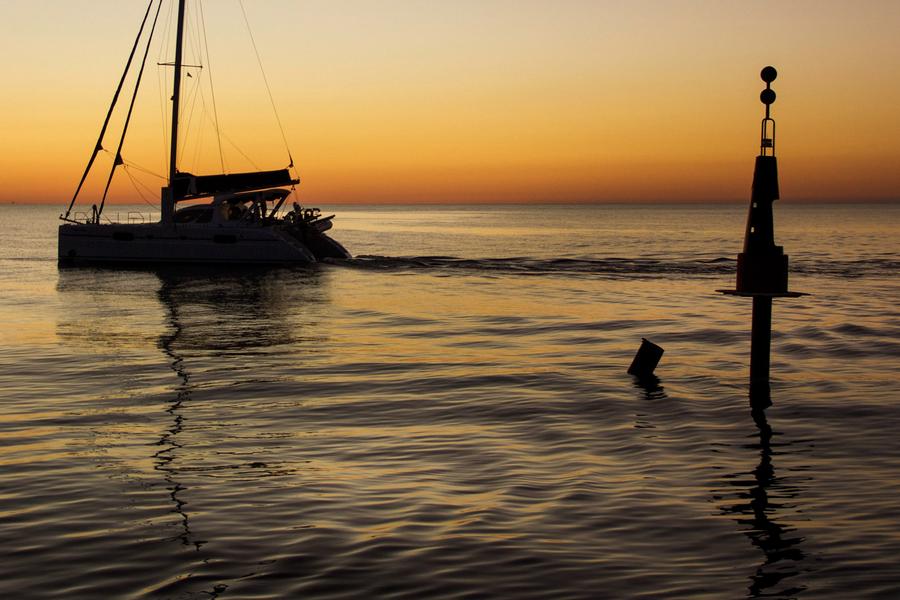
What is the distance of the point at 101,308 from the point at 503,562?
27.2 meters

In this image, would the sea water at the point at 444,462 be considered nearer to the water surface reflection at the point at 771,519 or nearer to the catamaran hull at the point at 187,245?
the water surface reflection at the point at 771,519

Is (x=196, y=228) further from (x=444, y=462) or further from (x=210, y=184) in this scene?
(x=444, y=462)

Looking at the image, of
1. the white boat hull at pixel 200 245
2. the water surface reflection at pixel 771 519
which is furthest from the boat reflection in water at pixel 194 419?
the white boat hull at pixel 200 245

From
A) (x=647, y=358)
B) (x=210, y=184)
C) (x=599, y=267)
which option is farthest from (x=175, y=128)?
(x=647, y=358)

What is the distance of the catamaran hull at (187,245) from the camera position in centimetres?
5031

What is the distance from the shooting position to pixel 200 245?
1981 inches

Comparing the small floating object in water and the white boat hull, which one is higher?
the white boat hull

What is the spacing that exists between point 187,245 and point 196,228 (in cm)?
95

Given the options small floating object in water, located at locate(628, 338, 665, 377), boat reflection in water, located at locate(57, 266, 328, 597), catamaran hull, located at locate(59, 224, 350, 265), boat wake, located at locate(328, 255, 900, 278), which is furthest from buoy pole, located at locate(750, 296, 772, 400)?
catamaran hull, located at locate(59, 224, 350, 265)

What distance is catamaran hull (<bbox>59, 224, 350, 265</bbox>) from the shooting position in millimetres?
50312

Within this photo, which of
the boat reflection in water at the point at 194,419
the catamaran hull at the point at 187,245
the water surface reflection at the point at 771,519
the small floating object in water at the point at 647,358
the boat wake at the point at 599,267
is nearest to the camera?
the water surface reflection at the point at 771,519

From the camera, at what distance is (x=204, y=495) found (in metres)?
10.1

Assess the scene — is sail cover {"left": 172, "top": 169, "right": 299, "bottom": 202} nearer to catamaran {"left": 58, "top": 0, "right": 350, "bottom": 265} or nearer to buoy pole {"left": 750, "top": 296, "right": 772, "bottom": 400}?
catamaran {"left": 58, "top": 0, "right": 350, "bottom": 265}

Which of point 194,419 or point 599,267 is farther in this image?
point 599,267
